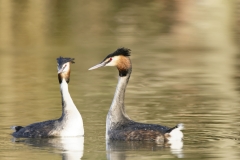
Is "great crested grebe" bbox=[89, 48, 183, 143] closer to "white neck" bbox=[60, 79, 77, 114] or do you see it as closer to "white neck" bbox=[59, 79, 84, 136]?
"white neck" bbox=[59, 79, 84, 136]

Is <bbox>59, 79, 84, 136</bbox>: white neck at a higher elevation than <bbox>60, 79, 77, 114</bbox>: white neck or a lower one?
lower

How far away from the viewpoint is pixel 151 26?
130ft

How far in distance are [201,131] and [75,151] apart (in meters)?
2.39

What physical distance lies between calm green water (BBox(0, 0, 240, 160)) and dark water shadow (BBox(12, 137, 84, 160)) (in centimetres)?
2

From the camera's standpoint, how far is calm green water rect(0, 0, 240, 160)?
573 inches

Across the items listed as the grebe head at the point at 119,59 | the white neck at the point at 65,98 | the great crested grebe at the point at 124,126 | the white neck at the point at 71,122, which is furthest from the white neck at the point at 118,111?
the white neck at the point at 65,98

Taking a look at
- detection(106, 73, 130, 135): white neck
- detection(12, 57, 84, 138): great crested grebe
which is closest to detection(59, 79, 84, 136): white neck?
detection(12, 57, 84, 138): great crested grebe

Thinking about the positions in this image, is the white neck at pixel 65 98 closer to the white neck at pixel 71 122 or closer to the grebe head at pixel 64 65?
the white neck at pixel 71 122

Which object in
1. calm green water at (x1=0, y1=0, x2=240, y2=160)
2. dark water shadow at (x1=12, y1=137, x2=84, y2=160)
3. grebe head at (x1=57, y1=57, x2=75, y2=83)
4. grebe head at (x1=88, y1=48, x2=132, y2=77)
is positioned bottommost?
calm green water at (x1=0, y1=0, x2=240, y2=160)

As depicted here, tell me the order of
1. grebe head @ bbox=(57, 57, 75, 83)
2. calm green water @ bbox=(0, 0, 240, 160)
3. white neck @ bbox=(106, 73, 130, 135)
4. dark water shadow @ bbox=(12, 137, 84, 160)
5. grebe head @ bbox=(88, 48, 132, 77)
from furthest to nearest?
grebe head @ bbox=(57, 57, 75, 83) → grebe head @ bbox=(88, 48, 132, 77) → white neck @ bbox=(106, 73, 130, 135) → calm green water @ bbox=(0, 0, 240, 160) → dark water shadow @ bbox=(12, 137, 84, 160)

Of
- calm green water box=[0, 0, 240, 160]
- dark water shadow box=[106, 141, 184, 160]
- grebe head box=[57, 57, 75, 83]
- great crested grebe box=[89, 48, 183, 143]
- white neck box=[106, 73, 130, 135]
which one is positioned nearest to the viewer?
dark water shadow box=[106, 141, 184, 160]

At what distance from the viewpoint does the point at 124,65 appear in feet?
51.2

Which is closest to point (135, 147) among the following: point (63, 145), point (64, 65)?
point (63, 145)

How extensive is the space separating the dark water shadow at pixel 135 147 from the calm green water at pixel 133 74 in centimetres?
1
